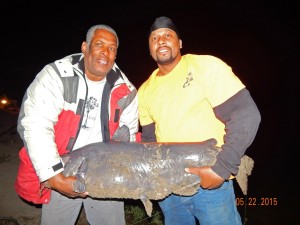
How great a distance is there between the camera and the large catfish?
3092 millimetres

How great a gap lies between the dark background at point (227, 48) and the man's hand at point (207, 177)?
5.49ft

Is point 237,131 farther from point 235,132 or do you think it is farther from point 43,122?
point 43,122

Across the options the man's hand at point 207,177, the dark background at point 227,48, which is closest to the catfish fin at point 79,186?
the man's hand at point 207,177

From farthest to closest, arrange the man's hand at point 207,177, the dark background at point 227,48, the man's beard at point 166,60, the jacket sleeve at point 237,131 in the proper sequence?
the dark background at point 227,48
the man's beard at point 166,60
the man's hand at point 207,177
the jacket sleeve at point 237,131

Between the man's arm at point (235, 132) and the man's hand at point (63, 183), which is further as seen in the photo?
the man's hand at point (63, 183)

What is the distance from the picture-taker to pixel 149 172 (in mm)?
3129

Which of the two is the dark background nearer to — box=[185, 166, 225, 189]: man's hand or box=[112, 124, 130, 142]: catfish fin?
box=[185, 166, 225, 189]: man's hand

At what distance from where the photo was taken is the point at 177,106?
328 centimetres

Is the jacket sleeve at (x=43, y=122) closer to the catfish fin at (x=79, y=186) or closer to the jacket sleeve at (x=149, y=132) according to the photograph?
the catfish fin at (x=79, y=186)

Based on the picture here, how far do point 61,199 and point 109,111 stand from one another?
1.16 metres

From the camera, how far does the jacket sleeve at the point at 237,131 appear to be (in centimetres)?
287

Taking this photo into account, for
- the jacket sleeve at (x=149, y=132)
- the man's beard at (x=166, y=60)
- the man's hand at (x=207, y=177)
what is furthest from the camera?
the jacket sleeve at (x=149, y=132)

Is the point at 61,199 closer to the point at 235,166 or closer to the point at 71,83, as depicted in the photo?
the point at 71,83

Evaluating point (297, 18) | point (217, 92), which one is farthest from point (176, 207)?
point (297, 18)
